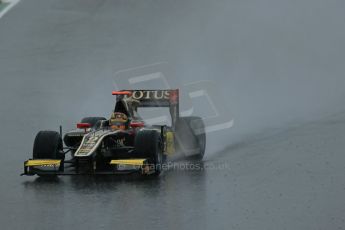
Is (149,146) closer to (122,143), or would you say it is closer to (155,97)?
(122,143)

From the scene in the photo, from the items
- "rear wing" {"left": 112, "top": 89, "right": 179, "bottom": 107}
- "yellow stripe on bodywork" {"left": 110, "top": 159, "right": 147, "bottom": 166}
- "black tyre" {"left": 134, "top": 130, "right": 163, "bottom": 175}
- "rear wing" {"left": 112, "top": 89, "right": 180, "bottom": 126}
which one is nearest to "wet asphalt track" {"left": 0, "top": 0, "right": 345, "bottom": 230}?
"yellow stripe on bodywork" {"left": 110, "top": 159, "right": 147, "bottom": 166}

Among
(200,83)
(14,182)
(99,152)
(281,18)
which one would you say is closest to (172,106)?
(99,152)

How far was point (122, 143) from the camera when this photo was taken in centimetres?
1964

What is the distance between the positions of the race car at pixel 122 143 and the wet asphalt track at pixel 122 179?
39 centimetres

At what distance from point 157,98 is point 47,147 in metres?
3.75

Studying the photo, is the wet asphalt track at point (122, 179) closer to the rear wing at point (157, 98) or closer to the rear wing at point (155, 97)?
the rear wing at point (157, 98)

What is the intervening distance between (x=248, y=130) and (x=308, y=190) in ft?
25.6

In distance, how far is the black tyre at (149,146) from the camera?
1834 cm

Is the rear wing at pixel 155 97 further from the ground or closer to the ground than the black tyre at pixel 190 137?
further from the ground

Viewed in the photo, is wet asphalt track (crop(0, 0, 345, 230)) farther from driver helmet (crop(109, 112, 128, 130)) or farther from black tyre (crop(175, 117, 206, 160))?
driver helmet (crop(109, 112, 128, 130))

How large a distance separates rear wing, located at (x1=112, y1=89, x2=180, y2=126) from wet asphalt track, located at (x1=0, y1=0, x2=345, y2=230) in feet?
4.54

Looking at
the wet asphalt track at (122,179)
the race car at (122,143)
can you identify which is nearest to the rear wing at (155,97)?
the race car at (122,143)

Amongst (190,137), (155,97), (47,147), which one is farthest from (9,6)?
(47,147)

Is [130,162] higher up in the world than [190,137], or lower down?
Result: lower down
